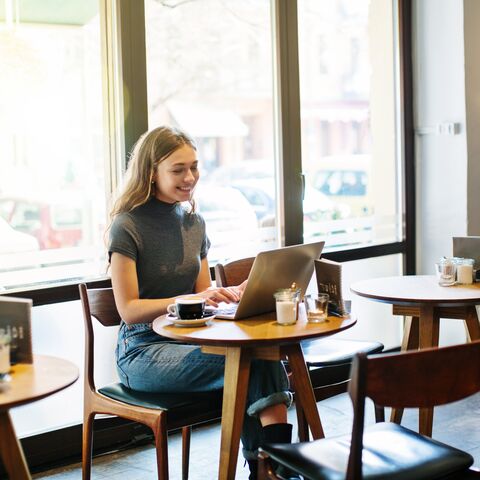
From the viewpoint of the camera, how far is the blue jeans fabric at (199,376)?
250 cm

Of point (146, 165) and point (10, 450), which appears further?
point (146, 165)

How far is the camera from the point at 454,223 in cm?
448

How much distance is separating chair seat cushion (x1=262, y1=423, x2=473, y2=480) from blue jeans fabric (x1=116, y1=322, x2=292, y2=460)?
449 millimetres

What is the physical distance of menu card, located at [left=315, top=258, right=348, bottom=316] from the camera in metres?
2.53

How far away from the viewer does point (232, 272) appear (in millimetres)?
3215

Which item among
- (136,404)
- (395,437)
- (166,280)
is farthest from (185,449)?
(395,437)

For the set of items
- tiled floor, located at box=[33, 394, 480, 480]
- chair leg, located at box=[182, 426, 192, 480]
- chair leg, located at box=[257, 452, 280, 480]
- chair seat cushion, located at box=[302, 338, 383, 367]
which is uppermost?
chair seat cushion, located at box=[302, 338, 383, 367]

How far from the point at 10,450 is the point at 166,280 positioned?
41.5 inches

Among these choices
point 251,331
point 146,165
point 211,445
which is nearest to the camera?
point 251,331

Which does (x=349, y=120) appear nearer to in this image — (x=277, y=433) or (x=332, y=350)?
(x=332, y=350)

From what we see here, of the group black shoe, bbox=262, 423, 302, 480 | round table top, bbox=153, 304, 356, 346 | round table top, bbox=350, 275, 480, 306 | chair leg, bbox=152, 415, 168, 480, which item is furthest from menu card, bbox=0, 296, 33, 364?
round table top, bbox=350, 275, 480, 306

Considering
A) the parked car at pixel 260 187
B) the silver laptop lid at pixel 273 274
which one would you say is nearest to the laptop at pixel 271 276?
the silver laptop lid at pixel 273 274

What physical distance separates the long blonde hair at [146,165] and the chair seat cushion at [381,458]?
111 cm

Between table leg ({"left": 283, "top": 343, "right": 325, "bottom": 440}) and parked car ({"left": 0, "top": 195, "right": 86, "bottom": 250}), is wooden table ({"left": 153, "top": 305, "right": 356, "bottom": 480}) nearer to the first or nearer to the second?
table leg ({"left": 283, "top": 343, "right": 325, "bottom": 440})
